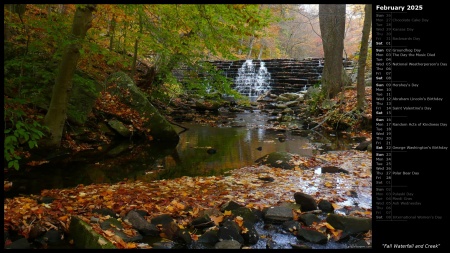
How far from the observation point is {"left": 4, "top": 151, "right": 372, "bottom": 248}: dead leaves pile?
4.62 m

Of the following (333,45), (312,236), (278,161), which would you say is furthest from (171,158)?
(333,45)

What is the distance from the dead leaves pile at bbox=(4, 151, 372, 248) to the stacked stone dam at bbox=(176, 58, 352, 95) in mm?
17387

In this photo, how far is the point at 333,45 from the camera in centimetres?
1614

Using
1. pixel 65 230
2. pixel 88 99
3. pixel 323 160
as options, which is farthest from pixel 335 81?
pixel 65 230

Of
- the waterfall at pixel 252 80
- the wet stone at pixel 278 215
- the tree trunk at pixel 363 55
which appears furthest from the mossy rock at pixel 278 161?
the waterfall at pixel 252 80

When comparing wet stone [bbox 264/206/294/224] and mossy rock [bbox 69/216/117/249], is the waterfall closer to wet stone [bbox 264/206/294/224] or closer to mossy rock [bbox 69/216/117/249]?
wet stone [bbox 264/206/294/224]

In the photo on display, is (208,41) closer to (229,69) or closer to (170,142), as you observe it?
(170,142)

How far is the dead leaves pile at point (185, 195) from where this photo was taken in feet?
15.1

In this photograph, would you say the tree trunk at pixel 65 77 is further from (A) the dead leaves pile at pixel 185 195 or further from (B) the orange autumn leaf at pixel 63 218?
(B) the orange autumn leaf at pixel 63 218

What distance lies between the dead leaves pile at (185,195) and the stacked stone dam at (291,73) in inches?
685

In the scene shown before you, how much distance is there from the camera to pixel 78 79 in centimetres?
877

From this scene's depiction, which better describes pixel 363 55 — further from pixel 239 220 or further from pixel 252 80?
pixel 252 80

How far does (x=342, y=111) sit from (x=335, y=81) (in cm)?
260

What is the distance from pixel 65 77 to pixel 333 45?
12.4 meters
